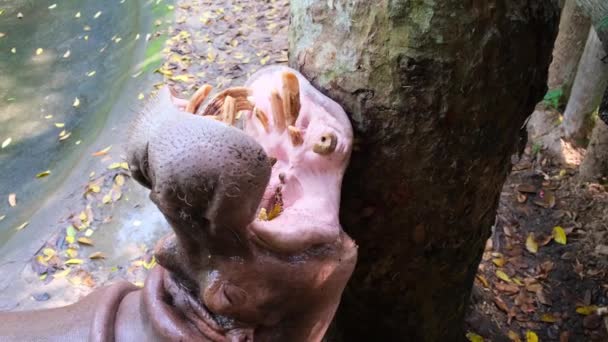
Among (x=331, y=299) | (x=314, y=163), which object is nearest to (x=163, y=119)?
(x=314, y=163)

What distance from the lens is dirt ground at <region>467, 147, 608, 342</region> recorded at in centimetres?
247

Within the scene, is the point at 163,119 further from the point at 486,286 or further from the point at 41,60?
the point at 41,60

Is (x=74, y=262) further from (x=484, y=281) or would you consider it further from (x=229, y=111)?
(x=229, y=111)

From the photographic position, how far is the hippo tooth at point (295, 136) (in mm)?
1225

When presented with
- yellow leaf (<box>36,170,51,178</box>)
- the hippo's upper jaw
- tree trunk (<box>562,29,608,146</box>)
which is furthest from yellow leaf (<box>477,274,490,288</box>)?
yellow leaf (<box>36,170,51,178</box>)

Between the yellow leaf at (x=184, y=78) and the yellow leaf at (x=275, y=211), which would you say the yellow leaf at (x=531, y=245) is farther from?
the yellow leaf at (x=184, y=78)

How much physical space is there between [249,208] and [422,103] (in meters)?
0.53

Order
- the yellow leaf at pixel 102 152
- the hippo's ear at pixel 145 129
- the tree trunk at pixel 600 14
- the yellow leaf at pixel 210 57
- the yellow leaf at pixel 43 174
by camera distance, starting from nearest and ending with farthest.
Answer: the hippo's ear at pixel 145 129 < the tree trunk at pixel 600 14 < the yellow leaf at pixel 102 152 < the yellow leaf at pixel 43 174 < the yellow leaf at pixel 210 57

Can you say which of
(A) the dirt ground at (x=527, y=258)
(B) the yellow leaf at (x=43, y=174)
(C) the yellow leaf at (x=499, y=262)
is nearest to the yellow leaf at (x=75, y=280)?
(A) the dirt ground at (x=527, y=258)

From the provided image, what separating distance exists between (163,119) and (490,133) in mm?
812

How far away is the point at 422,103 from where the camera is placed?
1.28 meters

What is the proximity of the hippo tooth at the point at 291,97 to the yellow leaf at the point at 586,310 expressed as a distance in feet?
6.27

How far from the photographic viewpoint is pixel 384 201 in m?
1.44

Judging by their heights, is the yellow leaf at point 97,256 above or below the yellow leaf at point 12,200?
Answer: above
